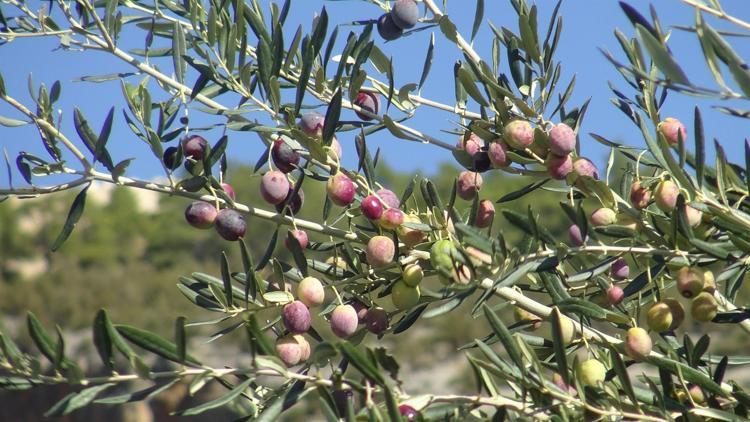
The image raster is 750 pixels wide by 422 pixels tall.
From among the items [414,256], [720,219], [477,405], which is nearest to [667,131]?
[720,219]

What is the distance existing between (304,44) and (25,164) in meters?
0.50

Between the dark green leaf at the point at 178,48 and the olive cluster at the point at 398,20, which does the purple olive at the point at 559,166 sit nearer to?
the olive cluster at the point at 398,20

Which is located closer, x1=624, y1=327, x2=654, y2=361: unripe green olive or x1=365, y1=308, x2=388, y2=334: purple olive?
x1=624, y1=327, x2=654, y2=361: unripe green olive

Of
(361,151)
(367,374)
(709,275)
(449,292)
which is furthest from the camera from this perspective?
(361,151)

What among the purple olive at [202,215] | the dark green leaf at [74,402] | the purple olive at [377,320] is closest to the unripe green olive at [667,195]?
the purple olive at [377,320]

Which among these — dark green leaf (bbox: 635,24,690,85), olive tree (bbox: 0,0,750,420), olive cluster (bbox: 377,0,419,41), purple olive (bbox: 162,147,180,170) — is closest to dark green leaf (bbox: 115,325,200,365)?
olive tree (bbox: 0,0,750,420)

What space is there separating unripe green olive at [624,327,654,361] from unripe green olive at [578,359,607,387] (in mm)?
49

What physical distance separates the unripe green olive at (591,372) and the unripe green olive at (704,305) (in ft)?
0.64

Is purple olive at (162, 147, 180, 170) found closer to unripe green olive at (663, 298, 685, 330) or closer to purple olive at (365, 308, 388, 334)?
purple olive at (365, 308, 388, 334)

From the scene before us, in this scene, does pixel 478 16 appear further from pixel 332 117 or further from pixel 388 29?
pixel 332 117

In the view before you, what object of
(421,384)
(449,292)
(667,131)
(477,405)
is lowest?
(421,384)

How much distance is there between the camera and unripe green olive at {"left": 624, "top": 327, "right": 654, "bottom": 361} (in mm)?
1312

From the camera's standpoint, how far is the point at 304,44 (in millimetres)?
1601

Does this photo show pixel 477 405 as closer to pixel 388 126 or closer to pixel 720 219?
pixel 720 219
